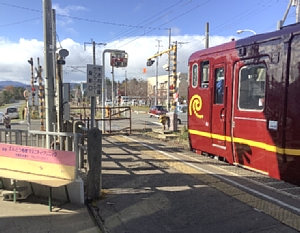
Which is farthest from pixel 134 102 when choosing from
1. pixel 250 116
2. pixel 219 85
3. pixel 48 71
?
pixel 250 116

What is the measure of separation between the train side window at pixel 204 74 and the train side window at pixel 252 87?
1.39 meters

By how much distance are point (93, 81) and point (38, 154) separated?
A: 8.70 ft

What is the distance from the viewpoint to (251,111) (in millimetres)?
5848

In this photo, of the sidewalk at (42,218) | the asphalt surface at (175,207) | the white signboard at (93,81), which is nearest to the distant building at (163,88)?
the white signboard at (93,81)

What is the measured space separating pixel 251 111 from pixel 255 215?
254cm

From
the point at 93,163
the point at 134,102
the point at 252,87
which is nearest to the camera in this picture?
the point at 93,163

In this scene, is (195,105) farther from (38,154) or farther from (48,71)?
(38,154)

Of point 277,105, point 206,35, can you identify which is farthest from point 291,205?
point 206,35

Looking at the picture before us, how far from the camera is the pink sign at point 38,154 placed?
15.3ft

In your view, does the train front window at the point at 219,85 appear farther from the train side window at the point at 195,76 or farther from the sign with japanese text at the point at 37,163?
the sign with japanese text at the point at 37,163

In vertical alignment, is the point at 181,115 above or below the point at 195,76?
below

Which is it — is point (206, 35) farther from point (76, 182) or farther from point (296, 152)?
point (76, 182)

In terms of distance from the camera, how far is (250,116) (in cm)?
586

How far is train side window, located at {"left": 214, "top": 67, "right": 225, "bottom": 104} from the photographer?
22.3 ft
